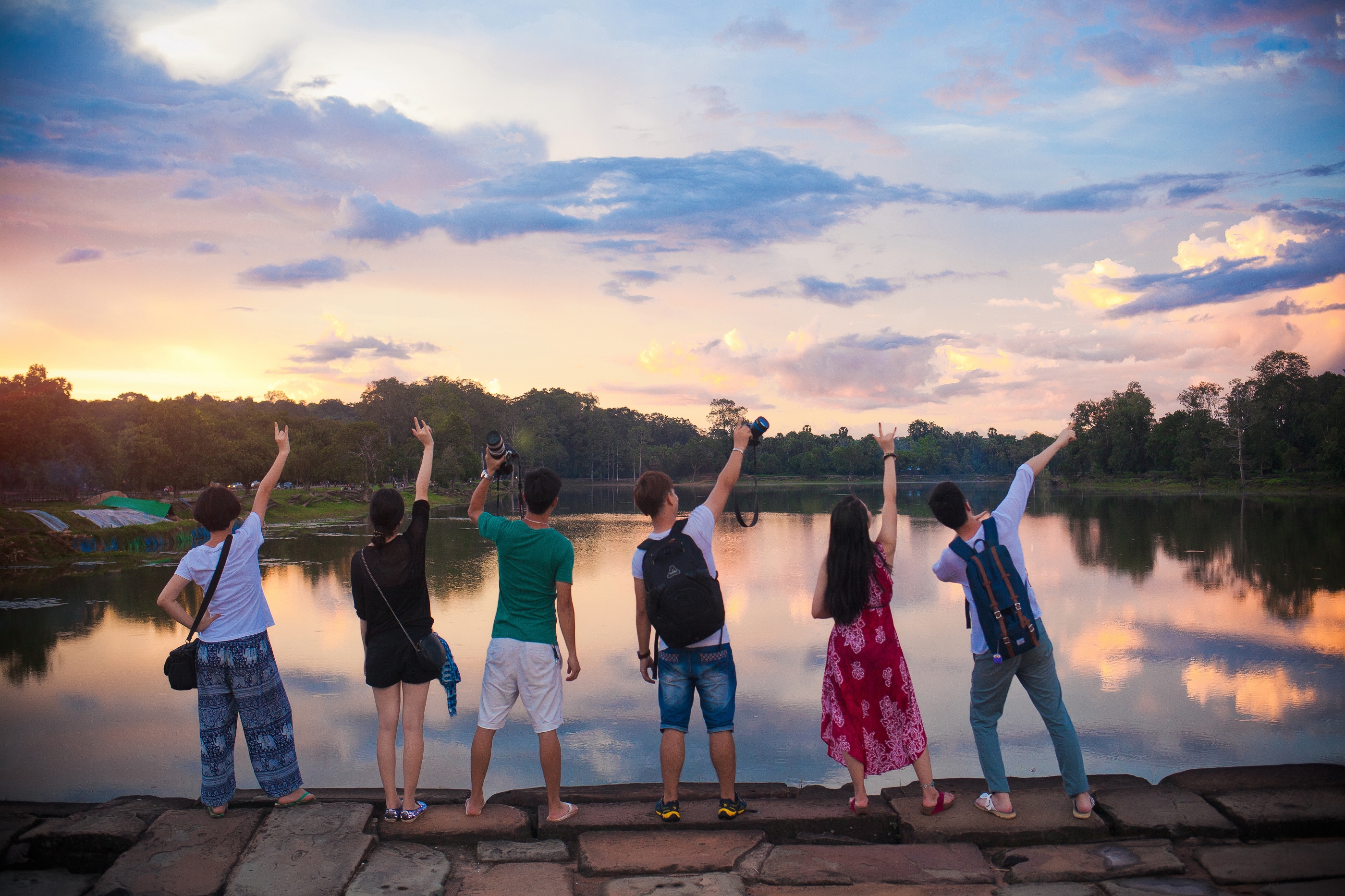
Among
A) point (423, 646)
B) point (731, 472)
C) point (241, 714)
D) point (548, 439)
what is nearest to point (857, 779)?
point (731, 472)

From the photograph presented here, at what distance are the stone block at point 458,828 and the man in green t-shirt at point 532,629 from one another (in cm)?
18

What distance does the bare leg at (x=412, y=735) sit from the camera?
4086 mm

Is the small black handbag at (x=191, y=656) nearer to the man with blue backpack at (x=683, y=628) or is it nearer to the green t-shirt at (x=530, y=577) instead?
the green t-shirt at (x=530, y=577)

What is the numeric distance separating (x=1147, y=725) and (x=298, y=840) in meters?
6.97

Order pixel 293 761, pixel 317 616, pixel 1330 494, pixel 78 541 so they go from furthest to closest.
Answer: pixel 1330 494 < pixel 78 541 < pixel 317 616 < pixel 293 761

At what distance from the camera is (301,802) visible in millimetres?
4188

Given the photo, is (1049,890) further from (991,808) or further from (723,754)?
(723,754)

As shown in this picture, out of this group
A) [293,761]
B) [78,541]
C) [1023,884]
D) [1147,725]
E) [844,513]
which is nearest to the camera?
[1023,884]

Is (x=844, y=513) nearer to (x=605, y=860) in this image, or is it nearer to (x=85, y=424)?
(x=605, y=860)

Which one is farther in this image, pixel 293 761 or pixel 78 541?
pixel 78 541

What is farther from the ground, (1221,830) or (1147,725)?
(1221,830)

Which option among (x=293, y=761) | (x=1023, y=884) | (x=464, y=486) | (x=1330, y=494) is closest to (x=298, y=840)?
(x=293, y=761)

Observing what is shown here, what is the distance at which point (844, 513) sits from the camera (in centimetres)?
397

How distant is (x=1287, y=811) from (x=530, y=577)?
3.94 m
